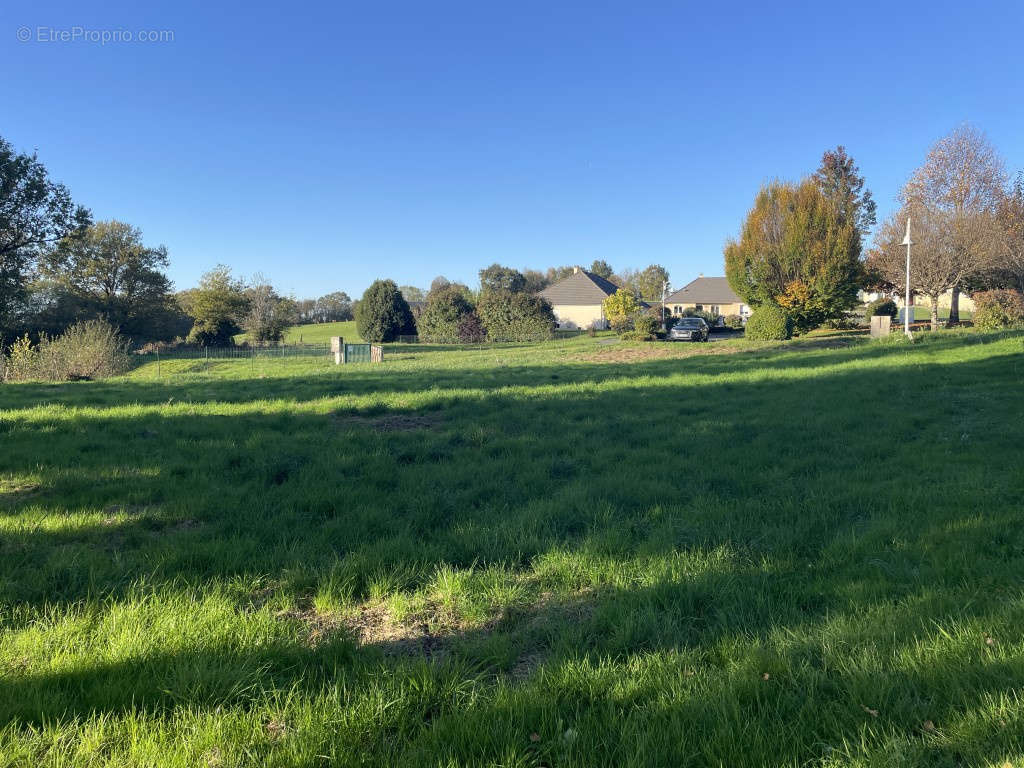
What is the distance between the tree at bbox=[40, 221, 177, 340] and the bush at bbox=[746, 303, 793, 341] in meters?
47.4

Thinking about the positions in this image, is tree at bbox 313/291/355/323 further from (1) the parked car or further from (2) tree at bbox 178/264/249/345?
(1) the parked car

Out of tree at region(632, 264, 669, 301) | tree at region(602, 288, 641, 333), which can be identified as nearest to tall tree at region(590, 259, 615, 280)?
tree at region(632, 264, 669, 301)

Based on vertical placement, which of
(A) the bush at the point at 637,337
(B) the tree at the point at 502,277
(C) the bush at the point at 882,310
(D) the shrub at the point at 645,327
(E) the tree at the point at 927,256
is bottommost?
(A) the bush at the point at 637,337

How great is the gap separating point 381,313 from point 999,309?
41.1 metres

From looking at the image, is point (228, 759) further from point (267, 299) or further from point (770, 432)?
point (267, 299)

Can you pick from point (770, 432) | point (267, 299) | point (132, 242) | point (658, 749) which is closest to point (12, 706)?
point (658, 749)

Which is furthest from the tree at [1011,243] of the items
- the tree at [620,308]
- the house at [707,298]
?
the house at [707,298]

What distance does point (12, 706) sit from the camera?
234cm

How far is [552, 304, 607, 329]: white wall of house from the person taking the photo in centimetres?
6150

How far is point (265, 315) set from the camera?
49938mm

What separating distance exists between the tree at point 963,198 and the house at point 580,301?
A: 3102 cm

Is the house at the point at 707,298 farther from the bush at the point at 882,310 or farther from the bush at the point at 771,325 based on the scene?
the bush at the point at 771,325

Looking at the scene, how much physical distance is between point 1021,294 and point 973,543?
36.1 metres

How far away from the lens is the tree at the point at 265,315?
160ft
